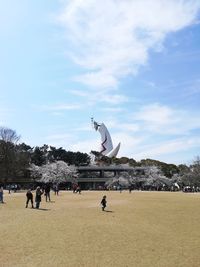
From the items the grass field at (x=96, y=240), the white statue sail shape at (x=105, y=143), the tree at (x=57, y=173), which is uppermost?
the white statue sail shape at (x=105, y=143)

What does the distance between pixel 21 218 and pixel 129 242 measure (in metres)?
8.40

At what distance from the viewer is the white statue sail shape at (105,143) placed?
503 feet

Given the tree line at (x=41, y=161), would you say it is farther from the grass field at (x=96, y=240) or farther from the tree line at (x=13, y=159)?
the grass field at (x=96, y=240)

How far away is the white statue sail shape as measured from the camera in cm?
15338

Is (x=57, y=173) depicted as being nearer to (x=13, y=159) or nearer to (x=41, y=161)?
(x=13, y=159)

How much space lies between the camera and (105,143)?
154375 millimetres

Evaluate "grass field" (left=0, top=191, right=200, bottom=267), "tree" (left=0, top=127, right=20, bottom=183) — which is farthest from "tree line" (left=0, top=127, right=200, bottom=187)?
"grass field" (left=0, top=191, right=200, bottom=267)

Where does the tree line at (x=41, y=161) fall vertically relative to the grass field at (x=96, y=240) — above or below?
above

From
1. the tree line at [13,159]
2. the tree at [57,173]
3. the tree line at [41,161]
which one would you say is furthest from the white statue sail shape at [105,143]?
the tree at [57,173]

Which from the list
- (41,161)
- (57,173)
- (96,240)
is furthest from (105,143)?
(96,240)

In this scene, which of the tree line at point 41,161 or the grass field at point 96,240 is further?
the tree line at point 41,161

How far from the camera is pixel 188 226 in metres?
25.6

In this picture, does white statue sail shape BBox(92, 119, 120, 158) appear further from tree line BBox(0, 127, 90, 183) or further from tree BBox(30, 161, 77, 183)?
tree BBox(30, 161, 77, 183)

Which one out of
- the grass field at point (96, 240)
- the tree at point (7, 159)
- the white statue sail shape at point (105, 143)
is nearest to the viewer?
the grass field at point (96, 240)
